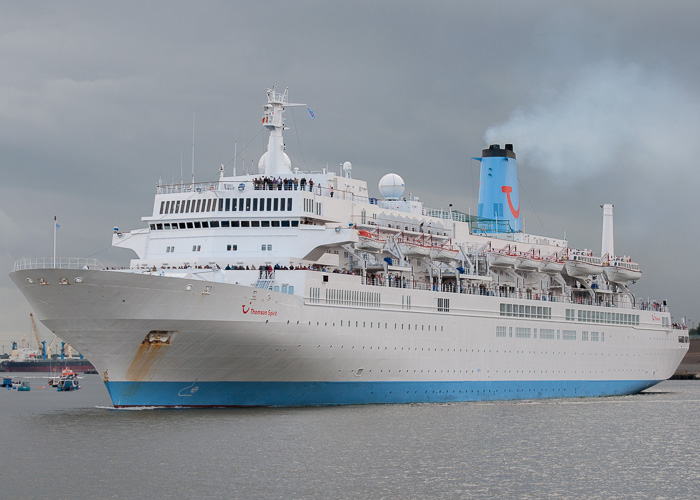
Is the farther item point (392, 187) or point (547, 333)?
point (547, 333)

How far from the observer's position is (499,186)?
214ft

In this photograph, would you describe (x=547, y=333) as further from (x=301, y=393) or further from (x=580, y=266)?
(x=301, y=393)

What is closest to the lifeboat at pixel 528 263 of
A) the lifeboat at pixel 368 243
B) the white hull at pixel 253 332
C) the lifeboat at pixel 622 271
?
the white hull at pixel 253 332

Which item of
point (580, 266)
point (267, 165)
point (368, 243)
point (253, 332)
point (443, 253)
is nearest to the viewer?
point (253, 332)

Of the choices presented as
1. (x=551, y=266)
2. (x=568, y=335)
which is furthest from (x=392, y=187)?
(x=568, y=335)

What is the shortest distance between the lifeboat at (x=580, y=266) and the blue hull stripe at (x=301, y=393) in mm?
9597

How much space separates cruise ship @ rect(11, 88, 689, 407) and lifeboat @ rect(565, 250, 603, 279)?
5.3 inches

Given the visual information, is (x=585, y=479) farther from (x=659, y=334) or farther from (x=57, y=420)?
(x=659, y=334)

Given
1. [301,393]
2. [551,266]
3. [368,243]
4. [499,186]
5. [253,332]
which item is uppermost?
[499,186]

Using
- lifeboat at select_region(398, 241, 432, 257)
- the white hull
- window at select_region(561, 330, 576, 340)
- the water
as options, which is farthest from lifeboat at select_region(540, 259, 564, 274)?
the water

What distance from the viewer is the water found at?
2698 cm

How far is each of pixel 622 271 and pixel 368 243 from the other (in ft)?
75.3

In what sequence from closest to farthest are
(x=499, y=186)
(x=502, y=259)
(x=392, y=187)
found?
(x=392, y=187)
(x=502, y=259)
(x=499, y=186)

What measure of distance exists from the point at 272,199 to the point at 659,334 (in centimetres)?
3139
